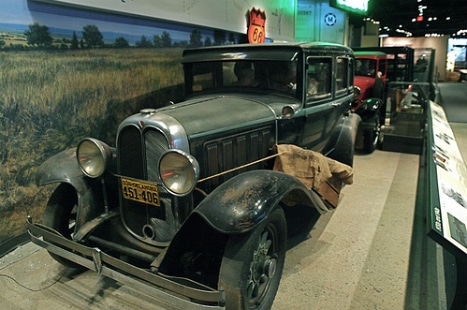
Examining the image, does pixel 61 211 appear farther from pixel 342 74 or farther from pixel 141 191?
Answer: pixel 342 74

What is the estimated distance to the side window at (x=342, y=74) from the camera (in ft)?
13.4

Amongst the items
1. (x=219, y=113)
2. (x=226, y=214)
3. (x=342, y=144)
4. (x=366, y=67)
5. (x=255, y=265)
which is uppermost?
(x=366, y=67)

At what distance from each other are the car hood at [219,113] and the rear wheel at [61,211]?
1.01 m

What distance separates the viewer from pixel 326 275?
8.98ft

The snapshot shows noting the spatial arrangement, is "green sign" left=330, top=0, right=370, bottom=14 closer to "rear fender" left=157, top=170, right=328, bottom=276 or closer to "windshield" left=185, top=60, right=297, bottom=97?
"windshield" left=185, top=60, right=297, bottom=97

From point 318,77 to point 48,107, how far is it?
2.51 meters

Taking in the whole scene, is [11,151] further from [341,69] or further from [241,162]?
[341,69]

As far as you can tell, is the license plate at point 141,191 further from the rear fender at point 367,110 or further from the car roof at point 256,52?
the rear fender at point 367,110

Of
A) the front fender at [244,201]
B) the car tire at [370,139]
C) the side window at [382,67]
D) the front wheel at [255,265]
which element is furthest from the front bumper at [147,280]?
the side window at [382,67]

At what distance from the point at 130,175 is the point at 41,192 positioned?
1439mm

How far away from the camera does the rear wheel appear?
2723 millimetres

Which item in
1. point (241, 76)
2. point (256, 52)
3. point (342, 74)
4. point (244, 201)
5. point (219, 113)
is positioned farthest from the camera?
point (342, 74)

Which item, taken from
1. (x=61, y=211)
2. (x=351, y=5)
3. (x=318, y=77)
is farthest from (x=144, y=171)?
(x=351, y=5)

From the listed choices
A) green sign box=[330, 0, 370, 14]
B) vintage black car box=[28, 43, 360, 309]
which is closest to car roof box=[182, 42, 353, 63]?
vintage black car box=[28, 43, 360, 309]
